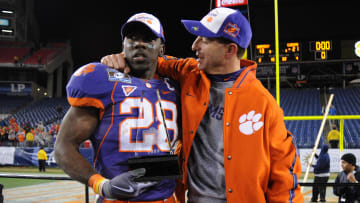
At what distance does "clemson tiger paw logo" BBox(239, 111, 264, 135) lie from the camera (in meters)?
1.82

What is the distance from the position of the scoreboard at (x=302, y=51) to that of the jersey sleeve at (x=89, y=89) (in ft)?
38.8

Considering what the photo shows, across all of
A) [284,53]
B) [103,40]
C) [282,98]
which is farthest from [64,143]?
[103,40]

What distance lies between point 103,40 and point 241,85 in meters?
28.9

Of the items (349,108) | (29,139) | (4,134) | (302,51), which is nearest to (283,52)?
(302,51)

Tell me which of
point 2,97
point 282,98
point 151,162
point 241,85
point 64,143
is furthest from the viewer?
point 2,97

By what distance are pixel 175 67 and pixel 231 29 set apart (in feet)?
1.20

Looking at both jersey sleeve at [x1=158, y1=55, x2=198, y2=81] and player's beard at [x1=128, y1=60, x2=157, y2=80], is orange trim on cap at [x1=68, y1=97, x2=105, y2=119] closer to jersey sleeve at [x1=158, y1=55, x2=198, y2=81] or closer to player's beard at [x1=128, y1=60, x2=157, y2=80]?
player's beard at [x1=128, y1=60, x2=157, y2=80]

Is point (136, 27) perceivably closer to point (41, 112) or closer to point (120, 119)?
point (120, 119)

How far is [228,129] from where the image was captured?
1850 mm

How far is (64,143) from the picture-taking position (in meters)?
1.64

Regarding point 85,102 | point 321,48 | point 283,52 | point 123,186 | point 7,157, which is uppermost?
point 321,48

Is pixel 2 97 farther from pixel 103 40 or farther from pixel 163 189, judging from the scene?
pixel 163 189

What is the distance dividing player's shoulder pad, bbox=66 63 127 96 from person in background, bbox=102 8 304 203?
0.11 m

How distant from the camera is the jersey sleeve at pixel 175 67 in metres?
1.98
